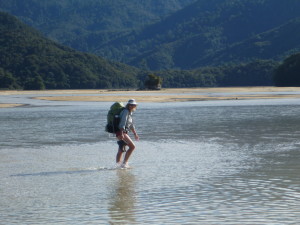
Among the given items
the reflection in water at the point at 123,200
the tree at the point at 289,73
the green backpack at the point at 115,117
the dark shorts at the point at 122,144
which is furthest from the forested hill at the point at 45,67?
the reflection in water at the point at 123,200

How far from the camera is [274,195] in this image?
12.1 metres

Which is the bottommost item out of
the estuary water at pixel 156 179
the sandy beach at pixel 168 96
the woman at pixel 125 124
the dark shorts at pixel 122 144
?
the sandy beach at pixel 168 96

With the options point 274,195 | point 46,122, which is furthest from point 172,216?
point 46,122

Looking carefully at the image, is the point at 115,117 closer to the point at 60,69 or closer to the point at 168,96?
the point at 168,96

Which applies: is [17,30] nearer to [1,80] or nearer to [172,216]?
[1,80]

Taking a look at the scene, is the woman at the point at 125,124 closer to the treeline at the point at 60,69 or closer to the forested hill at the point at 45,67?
the treeline at the point at 60,69

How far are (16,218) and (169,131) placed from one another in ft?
57.1

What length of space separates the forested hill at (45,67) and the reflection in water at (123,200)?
12738cm

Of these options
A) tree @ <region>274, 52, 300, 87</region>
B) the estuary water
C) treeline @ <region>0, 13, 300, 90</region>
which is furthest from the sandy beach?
treeline @ <region>0, 13, 300, 90</region>

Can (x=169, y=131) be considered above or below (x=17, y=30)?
below

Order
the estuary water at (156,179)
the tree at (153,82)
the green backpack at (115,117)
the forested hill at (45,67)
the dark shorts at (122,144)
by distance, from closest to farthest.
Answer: the estuary water at (156,179), the green backpack at (115,117), the dark shorts at (122,144), the tree at (153,82), the forested hill at (45,67)

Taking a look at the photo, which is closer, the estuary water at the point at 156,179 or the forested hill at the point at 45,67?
the estuary water at the point at 156,179

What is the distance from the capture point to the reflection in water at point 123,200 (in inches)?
418

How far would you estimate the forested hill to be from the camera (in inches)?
5990
